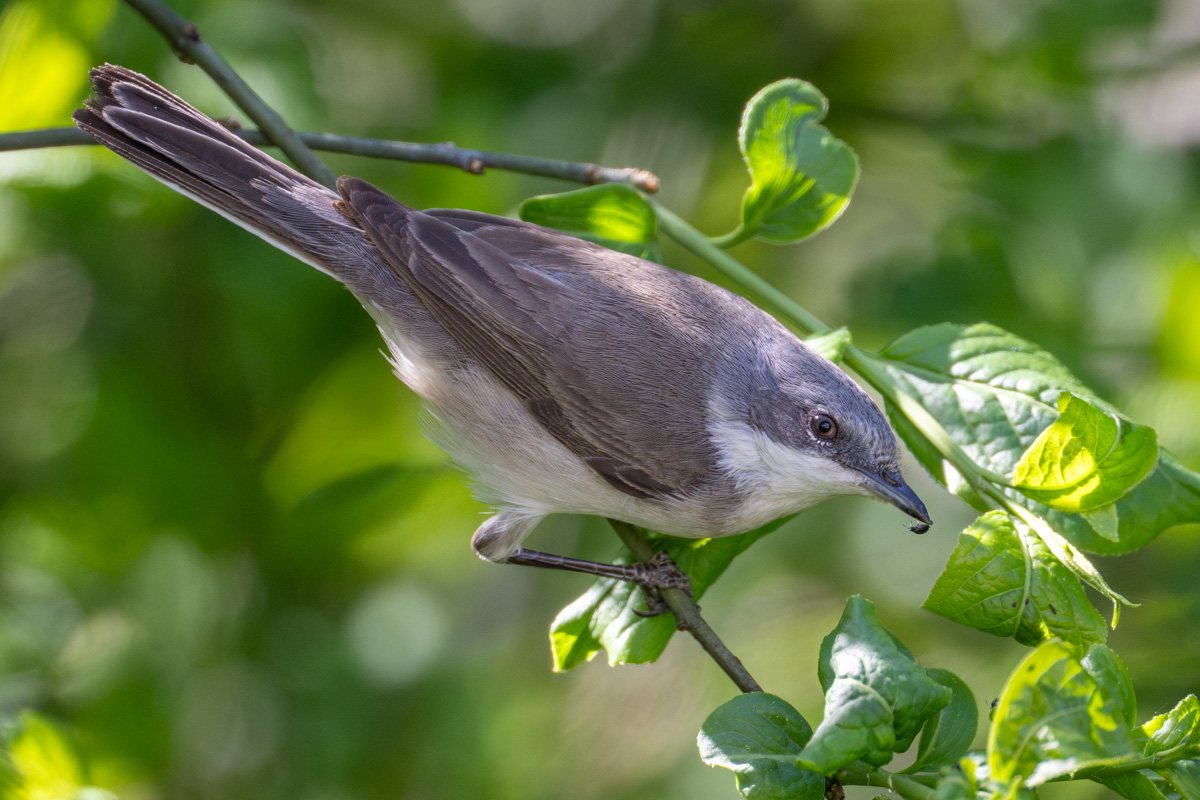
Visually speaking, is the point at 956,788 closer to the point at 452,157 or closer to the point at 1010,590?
the point at 1010,590

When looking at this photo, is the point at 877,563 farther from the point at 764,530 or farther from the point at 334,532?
the point at 334,532

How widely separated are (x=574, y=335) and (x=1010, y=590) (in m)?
1.47

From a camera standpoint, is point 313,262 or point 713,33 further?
point 713,33

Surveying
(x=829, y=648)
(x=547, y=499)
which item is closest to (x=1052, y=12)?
(x=547, y=499)

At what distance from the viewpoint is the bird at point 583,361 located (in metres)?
3.04

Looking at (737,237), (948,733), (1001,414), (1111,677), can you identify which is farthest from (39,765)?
(1001,414)

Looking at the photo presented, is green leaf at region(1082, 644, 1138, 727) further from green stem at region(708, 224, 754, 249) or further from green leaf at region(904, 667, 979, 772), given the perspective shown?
green stem at region(708, 224, 754, 249)

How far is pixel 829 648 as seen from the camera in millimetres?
2059

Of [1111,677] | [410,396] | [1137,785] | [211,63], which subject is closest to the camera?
[1111,677]

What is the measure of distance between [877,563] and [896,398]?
2.35 metres

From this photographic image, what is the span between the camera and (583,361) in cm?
308

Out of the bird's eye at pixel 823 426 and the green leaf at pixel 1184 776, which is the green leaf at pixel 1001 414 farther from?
the green leaf at pixel 1184 776

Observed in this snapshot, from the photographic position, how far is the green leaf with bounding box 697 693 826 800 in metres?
2.00

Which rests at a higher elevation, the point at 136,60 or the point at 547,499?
the point at 136,60
